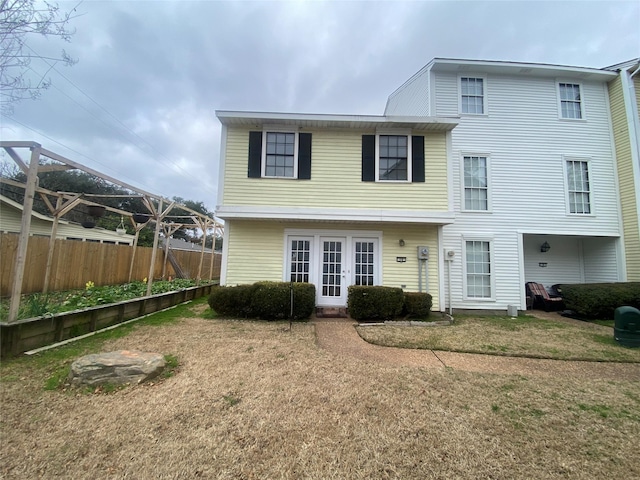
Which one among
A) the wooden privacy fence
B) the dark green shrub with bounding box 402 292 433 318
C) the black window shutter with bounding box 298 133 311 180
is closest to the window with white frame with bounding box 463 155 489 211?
the dark green shrub with bounding box 402 292 433 318

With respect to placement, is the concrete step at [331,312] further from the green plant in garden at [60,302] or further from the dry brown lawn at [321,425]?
the green plant in garden at [60,302]

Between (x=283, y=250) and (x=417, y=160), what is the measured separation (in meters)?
4.76

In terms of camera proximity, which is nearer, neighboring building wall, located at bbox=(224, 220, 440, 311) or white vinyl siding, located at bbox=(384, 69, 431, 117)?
neighboring building wall, located at bbox=(224, 220, 440, 311)

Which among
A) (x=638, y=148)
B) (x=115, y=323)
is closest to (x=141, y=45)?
(x=115, y=323)

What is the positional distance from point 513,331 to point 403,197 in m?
4.29

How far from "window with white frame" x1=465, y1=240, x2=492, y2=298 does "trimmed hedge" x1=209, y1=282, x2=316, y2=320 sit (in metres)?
5.54

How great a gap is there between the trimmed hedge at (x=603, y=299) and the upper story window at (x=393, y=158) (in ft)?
19.6

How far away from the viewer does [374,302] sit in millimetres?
6840

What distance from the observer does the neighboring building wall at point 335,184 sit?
7.75 m

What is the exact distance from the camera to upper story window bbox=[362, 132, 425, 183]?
7.91 m

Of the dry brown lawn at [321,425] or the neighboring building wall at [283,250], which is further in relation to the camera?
the neighboring building wall at [283,250]

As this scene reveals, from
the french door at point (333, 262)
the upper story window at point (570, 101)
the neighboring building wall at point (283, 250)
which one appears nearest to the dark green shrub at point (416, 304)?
the neighboring building wall at point (283, 250)

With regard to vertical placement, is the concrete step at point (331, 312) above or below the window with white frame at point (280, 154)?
below

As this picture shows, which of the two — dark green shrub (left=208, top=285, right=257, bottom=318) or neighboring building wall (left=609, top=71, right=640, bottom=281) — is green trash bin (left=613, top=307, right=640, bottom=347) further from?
dark green shrub (left=208, top=285, right=257, bottom=318)
